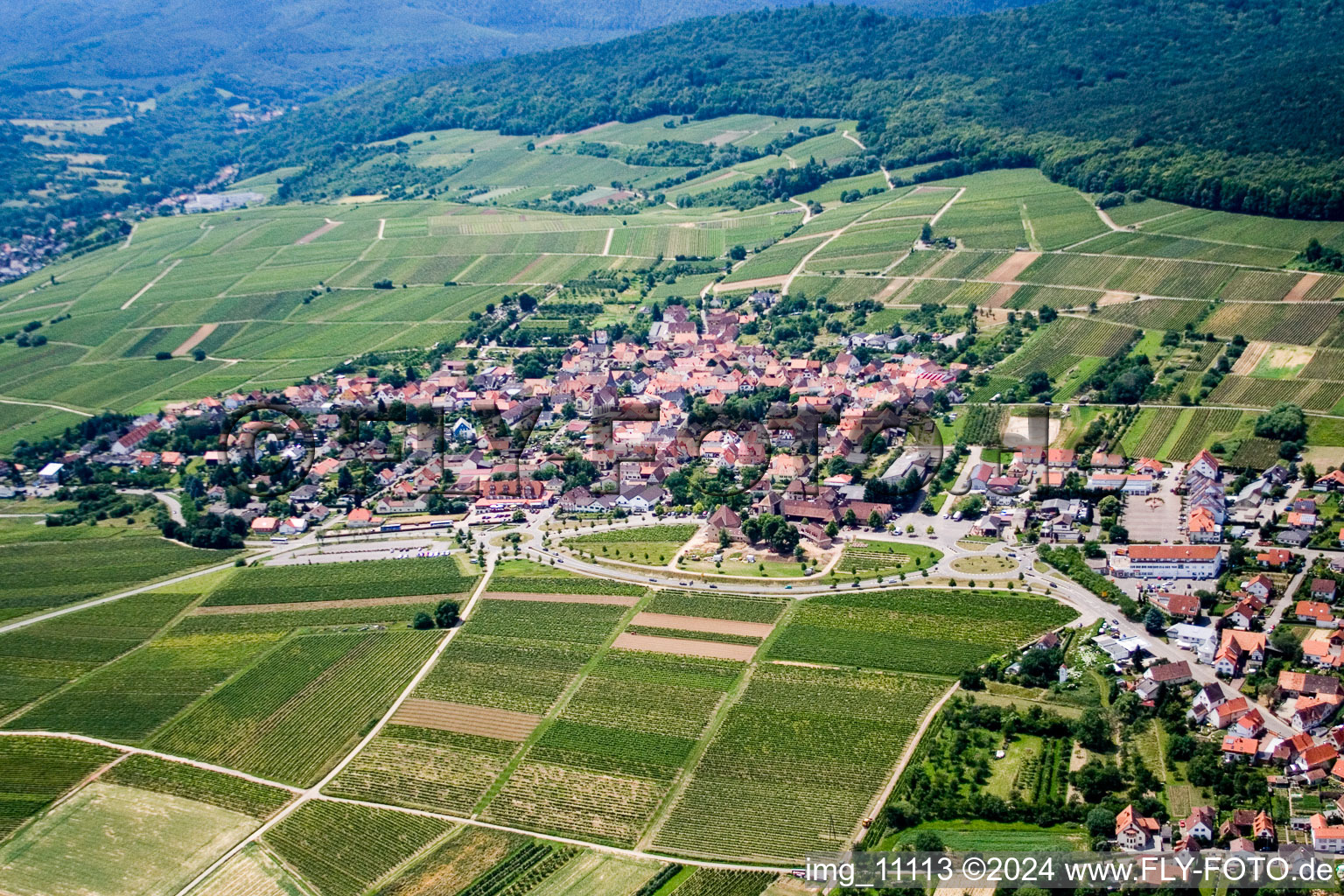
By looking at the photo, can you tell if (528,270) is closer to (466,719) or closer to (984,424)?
(984,424)

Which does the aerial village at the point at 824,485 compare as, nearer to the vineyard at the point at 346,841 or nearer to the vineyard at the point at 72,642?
the vineyard at the point at 72,642

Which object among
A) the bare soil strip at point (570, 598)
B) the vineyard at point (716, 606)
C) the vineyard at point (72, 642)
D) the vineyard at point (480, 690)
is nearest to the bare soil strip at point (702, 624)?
the vineyard at point (716, 606)

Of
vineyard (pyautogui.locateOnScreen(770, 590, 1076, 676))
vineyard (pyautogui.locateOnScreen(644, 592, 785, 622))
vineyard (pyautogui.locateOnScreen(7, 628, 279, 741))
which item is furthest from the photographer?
vineyard (pyautogui.locateOnScreen(644, 592, 785, 622))

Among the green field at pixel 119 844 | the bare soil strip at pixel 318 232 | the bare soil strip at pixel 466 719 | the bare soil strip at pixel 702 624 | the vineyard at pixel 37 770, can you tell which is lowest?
the green field at pixel 119 844

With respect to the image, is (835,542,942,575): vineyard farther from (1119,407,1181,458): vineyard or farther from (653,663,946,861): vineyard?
(1119,407,1181,458): vineyard

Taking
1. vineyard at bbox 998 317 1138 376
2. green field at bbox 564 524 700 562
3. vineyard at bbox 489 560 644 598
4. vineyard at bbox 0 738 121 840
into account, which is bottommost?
vineyard at bbox 0 738 121 840

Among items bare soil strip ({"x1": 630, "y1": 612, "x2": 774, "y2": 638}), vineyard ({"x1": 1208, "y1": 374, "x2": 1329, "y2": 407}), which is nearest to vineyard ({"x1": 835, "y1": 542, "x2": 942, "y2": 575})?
bare soil strip ({"x1": 630, "y1": 612, "x2": 774, "y2": 638})
